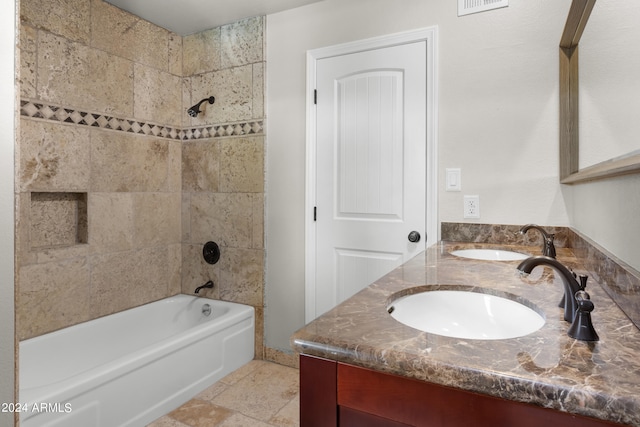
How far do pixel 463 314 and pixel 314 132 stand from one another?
170cm

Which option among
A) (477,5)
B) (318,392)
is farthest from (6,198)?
(477,5)

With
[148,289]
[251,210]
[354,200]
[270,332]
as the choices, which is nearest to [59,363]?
[148,289]

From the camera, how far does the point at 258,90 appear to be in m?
2.66

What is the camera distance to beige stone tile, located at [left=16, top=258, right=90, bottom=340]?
2.06m

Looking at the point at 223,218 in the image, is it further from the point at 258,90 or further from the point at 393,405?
the point at 393,405

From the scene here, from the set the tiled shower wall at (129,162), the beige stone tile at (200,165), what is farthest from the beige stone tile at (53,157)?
the beige stone tile at (200,165)

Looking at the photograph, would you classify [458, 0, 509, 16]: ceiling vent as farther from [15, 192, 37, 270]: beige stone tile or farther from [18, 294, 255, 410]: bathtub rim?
[15, 192, 37, 270]: beige stone tile

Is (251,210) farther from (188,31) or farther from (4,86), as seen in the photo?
(4,86)

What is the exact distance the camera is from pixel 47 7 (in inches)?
83.9

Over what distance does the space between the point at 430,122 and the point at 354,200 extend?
65 cm

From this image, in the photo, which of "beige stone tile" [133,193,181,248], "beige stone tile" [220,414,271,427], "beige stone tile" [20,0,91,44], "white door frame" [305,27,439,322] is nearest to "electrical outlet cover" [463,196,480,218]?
"white door frame" [305,27,439,322]

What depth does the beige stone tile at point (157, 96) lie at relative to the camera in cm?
269

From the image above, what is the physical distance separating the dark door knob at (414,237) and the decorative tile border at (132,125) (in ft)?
4.25

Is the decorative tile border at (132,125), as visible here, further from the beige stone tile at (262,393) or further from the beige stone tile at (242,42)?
the beige stone tile at (262,393)
